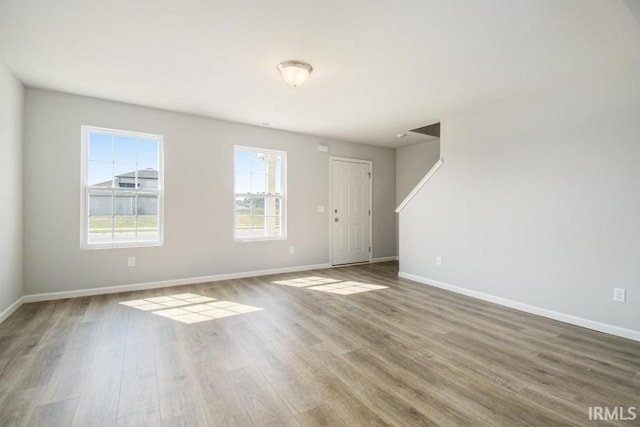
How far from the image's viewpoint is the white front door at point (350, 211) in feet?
19.6

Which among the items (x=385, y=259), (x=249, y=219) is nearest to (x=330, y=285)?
(x=249, y=219)

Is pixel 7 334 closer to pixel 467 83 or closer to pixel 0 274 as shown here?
pixel 0 274

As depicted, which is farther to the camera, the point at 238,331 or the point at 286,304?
the point at 286,304

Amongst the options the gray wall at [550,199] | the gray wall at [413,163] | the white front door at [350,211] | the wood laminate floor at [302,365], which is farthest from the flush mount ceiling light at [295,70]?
the gray wall at [413,163]

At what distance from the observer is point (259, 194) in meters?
5.17

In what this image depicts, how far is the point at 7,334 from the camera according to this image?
8.84 feet

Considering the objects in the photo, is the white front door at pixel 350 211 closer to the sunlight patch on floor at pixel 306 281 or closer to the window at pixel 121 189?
the sunlight patch on floor at pixel 306 281

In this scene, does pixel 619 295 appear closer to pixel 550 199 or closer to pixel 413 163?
pixel 550 199

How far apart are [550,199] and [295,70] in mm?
3052

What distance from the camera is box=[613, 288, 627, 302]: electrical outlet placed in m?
2.78

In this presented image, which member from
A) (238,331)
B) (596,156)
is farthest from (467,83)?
(238,331)

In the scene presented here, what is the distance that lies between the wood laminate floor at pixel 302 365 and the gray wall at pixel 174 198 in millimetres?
577

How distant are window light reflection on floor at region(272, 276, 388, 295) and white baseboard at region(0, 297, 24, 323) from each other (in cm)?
299

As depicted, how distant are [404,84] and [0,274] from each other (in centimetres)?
461
